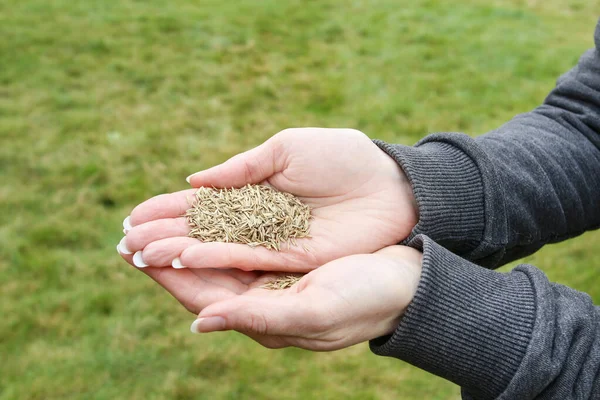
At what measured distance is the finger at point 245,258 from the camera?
5.67 ft

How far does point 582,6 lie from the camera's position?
628 centimetres

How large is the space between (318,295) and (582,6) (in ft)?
20.6

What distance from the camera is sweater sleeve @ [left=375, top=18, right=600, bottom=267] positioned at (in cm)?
181

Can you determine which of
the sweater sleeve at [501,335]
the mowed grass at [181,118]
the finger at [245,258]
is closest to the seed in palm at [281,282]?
the finger at [245,258]

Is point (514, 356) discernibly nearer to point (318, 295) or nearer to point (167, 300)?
point (318, 295)

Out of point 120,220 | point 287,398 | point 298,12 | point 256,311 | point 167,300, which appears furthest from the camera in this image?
point 298,12

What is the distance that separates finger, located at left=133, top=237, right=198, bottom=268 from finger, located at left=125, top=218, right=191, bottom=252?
0.11 ft

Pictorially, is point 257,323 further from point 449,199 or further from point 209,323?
point 449,199

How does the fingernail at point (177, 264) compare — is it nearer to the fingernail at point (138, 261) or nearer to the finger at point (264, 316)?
the fingernail at point (138, 261)

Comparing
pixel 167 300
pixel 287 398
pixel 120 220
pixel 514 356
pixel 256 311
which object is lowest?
pixel 287 398

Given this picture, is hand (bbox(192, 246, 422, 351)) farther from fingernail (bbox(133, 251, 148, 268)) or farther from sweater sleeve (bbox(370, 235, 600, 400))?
fingernail (bbox(133, 251, 148, 268))

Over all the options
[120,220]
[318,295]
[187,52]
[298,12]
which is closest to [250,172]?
[318,295]

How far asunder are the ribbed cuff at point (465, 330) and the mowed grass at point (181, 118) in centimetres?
125

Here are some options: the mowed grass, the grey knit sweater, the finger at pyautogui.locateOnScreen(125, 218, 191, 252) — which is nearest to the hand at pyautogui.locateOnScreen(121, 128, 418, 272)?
the finger at pyautogui.locateOnScreen(125, 218, 191, 252)
